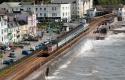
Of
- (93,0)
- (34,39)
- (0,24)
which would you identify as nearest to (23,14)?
(34,39)

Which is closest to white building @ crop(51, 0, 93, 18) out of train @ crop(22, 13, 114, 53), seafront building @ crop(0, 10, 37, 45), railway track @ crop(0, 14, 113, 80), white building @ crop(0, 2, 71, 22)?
white building @ crop(0, 2, 71, 22)

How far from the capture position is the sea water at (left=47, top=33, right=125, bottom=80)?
57284 millimetres

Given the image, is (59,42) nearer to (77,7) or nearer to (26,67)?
(26,67)

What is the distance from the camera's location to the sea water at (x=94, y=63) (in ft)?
188

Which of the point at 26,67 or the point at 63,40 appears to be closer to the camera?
the point at 26,67

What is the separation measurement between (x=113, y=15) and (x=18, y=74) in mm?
76860

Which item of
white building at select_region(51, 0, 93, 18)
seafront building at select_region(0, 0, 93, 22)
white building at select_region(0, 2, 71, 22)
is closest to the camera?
seafront building at select_region(0, 0, 93, 22)

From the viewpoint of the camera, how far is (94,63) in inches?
2579

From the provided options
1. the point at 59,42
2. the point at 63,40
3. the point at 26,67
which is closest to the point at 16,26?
the point at 63,40

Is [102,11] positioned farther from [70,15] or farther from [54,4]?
[54,4]

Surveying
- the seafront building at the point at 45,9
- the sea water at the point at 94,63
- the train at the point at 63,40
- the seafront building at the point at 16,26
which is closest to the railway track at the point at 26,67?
the train at the point at 63,40

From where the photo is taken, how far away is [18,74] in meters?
50.2

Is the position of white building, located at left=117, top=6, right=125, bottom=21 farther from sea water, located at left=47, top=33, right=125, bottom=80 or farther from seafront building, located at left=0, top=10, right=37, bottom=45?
seafront building, located at left=0, top=10, right=37, bottom=45

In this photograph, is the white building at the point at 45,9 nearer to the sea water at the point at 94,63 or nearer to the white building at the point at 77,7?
the white building at the point at 77,7
